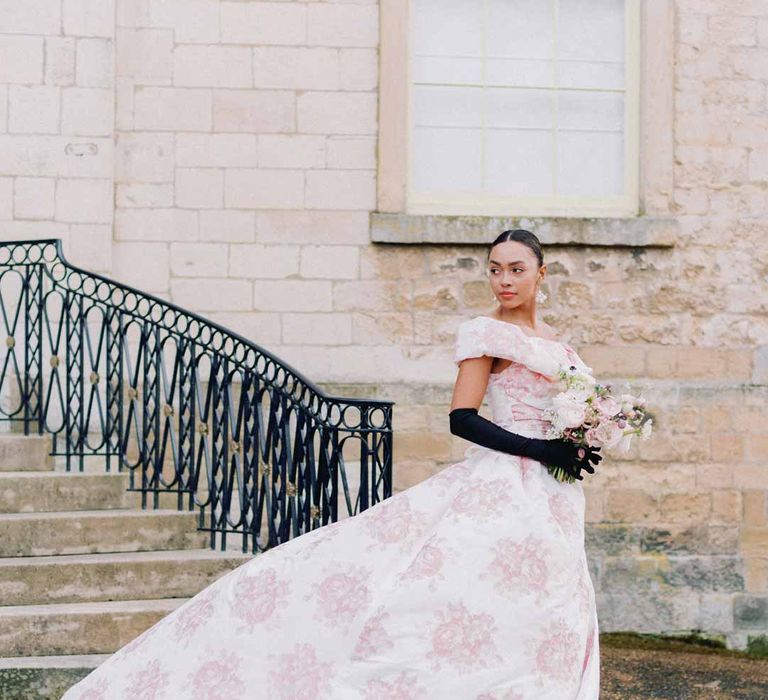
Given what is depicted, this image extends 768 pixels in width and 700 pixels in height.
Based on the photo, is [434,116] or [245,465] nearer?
[245,465]

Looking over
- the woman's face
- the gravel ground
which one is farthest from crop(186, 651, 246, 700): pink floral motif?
the gravel ground

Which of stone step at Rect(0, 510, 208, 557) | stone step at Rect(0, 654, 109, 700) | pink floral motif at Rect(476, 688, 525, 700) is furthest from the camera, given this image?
stone step at Rect(0, 510, 208, 557)

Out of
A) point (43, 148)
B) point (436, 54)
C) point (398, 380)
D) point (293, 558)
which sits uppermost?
point (436, 54)

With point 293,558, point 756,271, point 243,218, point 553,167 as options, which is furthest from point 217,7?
point 293,558

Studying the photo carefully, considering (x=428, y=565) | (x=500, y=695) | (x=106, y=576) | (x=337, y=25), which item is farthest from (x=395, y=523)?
(x=337, y=25)

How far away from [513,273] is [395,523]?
0.85 metres

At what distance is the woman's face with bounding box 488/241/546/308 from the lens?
4172 mm

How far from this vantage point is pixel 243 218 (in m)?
8.00

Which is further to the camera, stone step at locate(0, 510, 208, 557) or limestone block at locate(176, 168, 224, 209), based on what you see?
limestone block at locate(176, 168, 224, 209)

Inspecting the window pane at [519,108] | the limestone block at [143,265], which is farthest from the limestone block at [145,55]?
the window pane at [519,108]

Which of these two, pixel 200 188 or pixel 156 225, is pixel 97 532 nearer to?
pixel 156 225

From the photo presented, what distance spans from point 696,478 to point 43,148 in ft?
14.2

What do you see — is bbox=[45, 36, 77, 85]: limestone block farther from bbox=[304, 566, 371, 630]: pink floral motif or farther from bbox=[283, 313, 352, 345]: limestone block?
bbox=[304, 566, 371, 630]: pink floral motif

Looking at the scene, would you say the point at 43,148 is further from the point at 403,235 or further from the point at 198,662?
the point at 198,662
